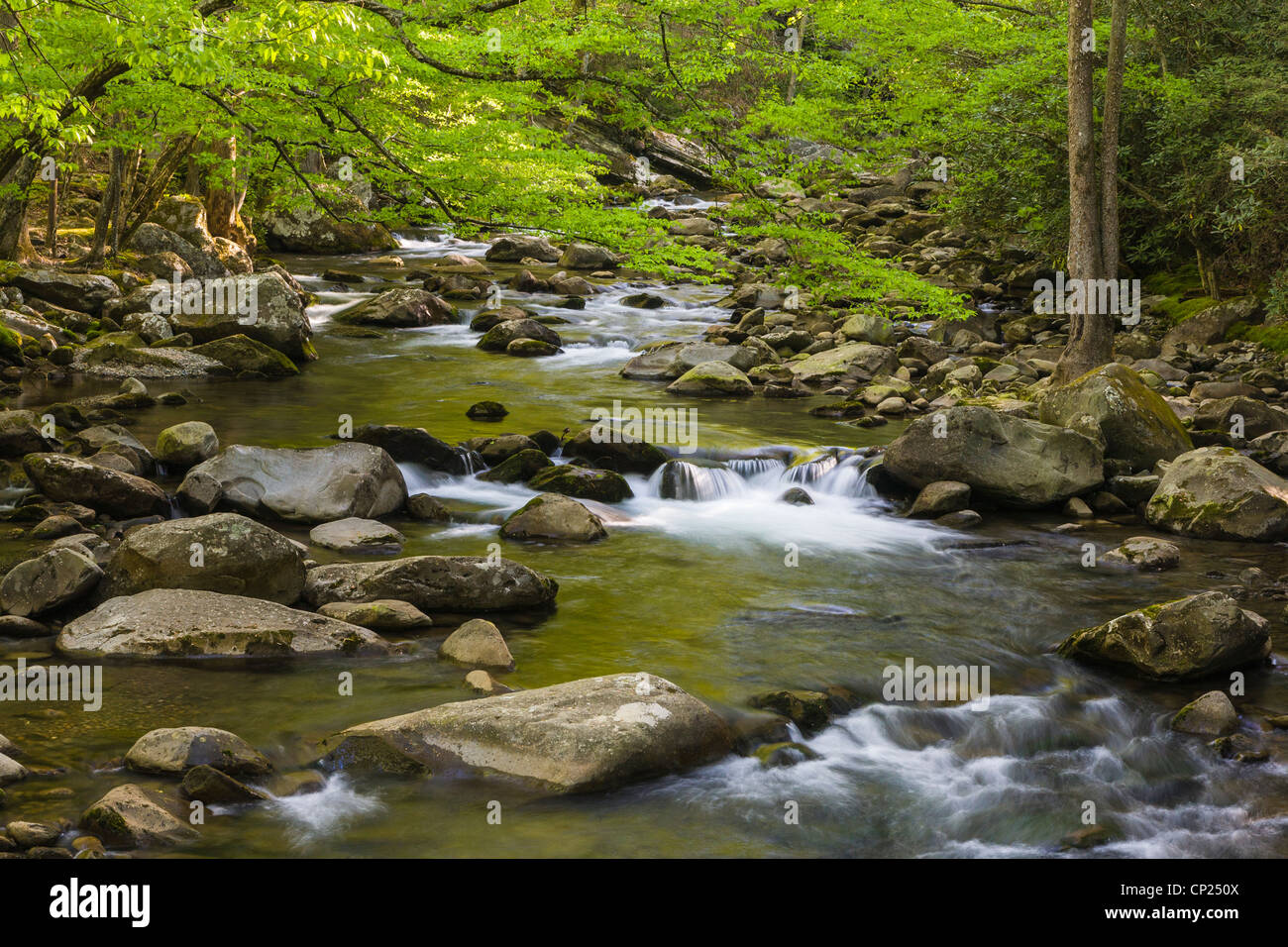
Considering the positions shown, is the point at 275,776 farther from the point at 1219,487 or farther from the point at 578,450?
the point at 1219,487

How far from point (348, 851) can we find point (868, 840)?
8.60 ft

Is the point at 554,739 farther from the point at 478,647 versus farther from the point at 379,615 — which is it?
the point at 379,615

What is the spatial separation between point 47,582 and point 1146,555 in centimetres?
918

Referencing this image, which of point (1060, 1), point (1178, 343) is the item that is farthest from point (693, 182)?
point (1178, 343)

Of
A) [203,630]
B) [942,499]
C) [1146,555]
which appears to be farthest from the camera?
[942,499]

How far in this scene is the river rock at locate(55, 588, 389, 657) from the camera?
677cm

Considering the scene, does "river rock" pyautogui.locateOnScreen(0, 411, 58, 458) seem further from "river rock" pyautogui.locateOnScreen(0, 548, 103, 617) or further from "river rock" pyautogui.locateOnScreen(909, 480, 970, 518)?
"river rock" pyautogui.locateOnScreen(909, 480, 970, 518)

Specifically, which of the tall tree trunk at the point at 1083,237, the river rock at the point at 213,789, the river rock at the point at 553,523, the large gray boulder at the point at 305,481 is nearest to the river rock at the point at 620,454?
the river rock at the point at 553,523

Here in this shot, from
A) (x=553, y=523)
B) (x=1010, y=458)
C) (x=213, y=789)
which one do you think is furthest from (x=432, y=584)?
(x=1010, y=458)

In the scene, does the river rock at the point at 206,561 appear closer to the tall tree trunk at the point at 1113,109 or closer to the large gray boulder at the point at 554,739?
the large gray boulder at the point at 554,739

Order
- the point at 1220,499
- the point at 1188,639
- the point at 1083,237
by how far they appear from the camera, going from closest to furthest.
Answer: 1. the point at 1188,639
2. the point at 1220,499
3. the point at 1083,237

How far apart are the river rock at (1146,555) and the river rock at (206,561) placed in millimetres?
7436

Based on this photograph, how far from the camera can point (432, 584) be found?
7914 millimetres

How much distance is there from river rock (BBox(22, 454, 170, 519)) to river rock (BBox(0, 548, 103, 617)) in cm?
213
